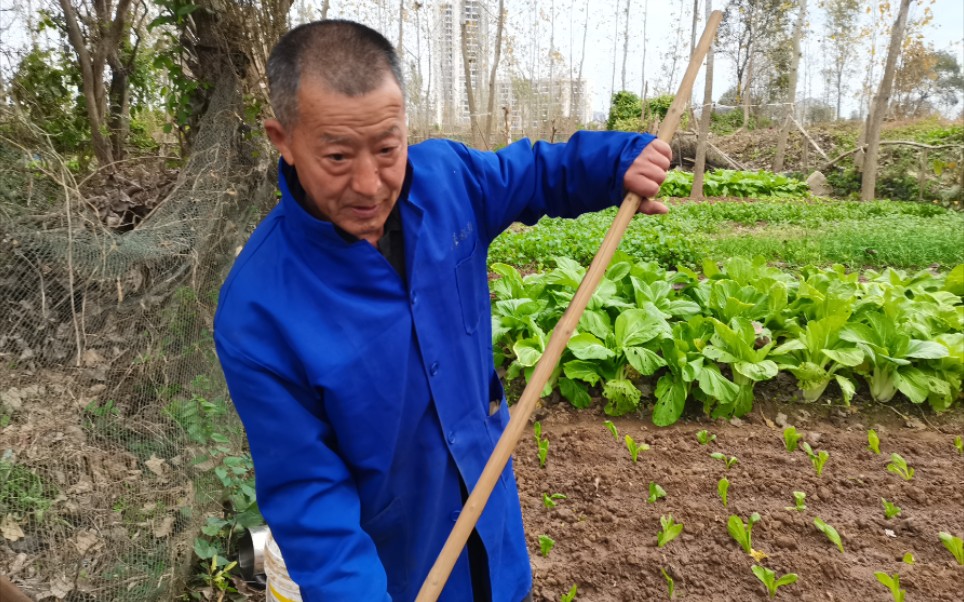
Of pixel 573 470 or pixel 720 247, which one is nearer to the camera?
pixel 573 470

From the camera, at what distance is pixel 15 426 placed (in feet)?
7.72

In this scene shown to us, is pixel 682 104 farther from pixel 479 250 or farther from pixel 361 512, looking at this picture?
pixel 361 512

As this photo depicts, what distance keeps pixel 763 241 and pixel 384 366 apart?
692 centimetres

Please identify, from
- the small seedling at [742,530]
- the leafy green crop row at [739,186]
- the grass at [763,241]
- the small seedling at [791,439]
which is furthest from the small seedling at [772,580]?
the leafy green crop row at [739,186]

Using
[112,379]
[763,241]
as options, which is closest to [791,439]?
[112,379]

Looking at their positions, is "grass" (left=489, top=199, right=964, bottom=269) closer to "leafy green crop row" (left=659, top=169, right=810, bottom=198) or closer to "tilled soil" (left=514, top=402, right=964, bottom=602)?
"tilled soil" (left=514, top=402, right=964, bottom=602)

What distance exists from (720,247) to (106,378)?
5987 millimetres

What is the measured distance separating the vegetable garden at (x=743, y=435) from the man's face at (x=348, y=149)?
5.76 feet

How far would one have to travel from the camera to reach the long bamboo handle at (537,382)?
1.16 metres

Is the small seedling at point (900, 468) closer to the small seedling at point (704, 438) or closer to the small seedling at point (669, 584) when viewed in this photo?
the small seedling at point (704, 438)

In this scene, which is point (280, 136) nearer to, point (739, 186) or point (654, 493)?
point (654, 493)

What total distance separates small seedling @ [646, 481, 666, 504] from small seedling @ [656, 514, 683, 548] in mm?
176

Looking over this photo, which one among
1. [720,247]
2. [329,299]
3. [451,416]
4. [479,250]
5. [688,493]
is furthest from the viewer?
[720,247]

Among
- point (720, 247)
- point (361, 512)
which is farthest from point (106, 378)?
point (720, 247)
